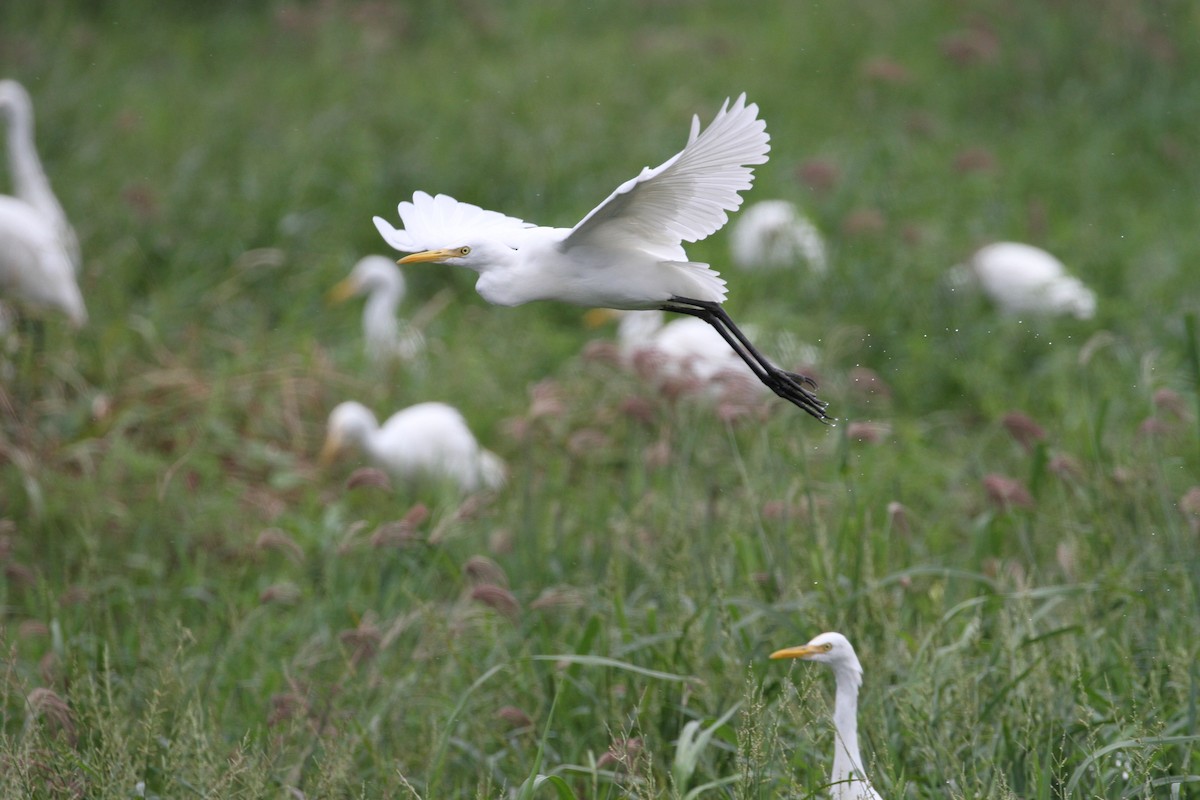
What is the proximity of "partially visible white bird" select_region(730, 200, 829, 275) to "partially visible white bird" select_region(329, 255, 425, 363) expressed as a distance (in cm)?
195

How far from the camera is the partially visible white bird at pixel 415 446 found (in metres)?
5.92

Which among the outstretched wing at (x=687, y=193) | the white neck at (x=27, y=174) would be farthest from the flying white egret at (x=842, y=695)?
the white neck at (x=27, y=174)

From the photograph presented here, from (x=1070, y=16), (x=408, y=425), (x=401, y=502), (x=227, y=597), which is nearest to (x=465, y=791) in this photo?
(x=227, y=597)

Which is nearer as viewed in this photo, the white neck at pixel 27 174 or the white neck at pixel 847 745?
the white neck at pixel 847 745

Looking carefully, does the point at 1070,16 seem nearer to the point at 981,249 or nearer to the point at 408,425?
the point at 981,249

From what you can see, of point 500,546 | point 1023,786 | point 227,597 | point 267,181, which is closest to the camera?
point 1023,786

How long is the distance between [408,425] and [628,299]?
3404 mm

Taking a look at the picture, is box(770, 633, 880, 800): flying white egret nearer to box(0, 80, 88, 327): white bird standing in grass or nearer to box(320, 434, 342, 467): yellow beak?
box(320, 434, 342, 467): yellow beak

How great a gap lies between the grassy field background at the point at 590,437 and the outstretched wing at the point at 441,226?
0.91 m

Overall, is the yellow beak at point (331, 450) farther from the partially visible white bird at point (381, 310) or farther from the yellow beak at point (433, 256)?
the yellow beak at point (433, 256)

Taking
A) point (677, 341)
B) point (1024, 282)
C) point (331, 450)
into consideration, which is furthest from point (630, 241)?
point (1024, 282)

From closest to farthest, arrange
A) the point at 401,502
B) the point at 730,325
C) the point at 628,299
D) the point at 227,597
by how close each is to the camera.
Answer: the point at 628,299 → the point at 730,325 → the point at 227,597 → the point at 401,502

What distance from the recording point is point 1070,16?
421 inches

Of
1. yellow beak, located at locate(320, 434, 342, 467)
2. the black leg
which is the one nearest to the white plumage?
yellow beak, located at locate(320, 434, 342, 467)
